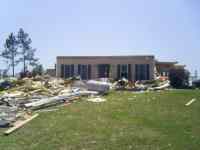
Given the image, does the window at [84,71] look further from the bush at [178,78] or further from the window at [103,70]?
the bush at [178,78]

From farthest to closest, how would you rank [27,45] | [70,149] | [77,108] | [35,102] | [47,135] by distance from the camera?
[27,45]
[35,102]
[77,108]
[47,135]
[70,149]

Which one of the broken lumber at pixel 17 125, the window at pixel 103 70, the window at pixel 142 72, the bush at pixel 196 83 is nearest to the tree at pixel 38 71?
the window at pixel 103 70

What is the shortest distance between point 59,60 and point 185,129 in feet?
88.2

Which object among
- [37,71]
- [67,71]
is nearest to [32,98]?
[67,71]

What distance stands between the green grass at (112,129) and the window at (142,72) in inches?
707

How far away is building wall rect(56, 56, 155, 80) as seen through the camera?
110 feet

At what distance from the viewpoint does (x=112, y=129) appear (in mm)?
10555

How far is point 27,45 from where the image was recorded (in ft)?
179

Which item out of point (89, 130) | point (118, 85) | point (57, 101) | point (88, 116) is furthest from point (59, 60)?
point (89, 130)

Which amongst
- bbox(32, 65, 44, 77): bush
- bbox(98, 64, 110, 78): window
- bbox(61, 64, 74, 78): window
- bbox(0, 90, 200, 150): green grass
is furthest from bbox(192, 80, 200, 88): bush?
bbox(32, 65, 44, 77): bush

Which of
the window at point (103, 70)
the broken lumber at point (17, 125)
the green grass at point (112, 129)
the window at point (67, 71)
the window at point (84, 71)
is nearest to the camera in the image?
the green grass at point (112, 129)

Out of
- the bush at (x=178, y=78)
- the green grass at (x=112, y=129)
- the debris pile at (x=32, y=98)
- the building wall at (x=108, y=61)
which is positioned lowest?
the green grass at (x=112, y=129)

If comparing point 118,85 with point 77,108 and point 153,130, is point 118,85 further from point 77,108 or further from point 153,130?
point 153,130

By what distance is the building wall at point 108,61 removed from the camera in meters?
33.5
